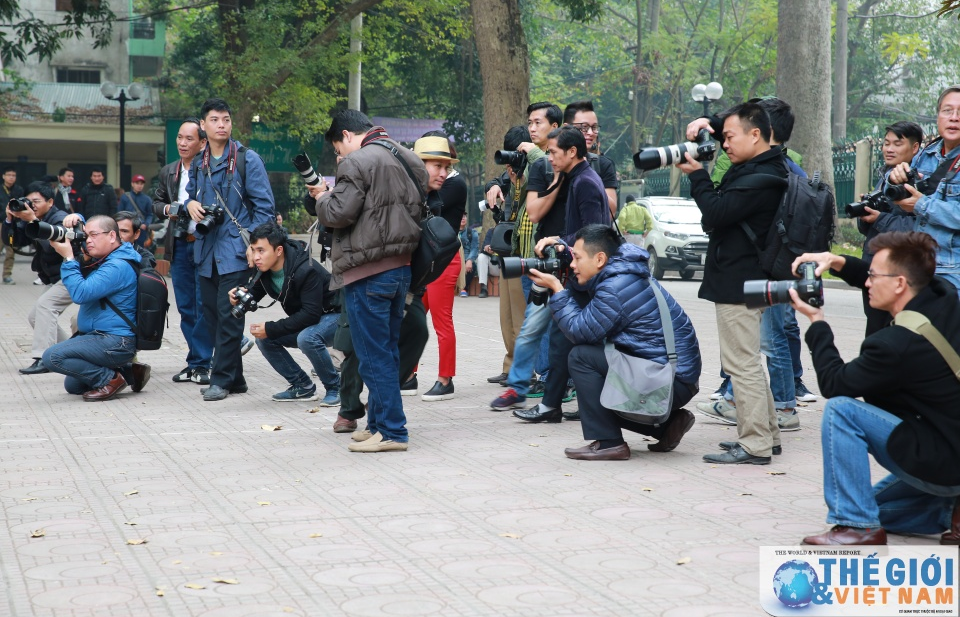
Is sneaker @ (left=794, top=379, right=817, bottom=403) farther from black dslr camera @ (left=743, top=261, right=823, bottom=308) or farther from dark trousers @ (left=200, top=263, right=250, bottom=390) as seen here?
dark trousers @ (left=200, top=263, right=250, bottom=390)

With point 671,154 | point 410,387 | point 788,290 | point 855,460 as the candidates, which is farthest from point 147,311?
point 855,460

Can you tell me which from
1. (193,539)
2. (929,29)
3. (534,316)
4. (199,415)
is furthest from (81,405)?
(929,29)

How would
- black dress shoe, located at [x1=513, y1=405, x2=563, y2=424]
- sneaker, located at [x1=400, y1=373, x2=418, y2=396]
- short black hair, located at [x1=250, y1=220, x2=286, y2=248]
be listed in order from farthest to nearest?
1. sneaker, located at [x1=400, y1=373, x2=418, y2=396]
2. short black hair, located at [x1=250, y1=220, x2=286, y2=248]
3. black dress shoe, located at [x1=513, y1=405, x2=563, y2=424]

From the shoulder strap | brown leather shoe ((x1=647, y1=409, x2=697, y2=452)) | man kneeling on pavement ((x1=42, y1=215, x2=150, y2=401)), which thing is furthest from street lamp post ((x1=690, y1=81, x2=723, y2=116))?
the shoulder strap

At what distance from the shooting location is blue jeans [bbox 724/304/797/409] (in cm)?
706

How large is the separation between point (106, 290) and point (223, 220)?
0.99 metres

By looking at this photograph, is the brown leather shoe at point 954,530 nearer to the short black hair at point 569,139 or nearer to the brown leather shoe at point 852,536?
the brown leather shoe at point 852,536

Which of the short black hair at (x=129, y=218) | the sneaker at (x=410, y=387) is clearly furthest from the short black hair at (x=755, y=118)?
the short black hair at (x=129, y=218)

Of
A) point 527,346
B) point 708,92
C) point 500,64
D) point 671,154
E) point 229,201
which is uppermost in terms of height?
point 708,92

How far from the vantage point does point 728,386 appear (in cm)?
834

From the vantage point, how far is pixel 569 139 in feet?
24.5

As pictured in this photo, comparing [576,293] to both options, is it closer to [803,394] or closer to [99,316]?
[803,394]

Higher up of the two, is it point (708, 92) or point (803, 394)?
point (708, 92)

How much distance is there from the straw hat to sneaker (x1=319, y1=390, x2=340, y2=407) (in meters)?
1.80
